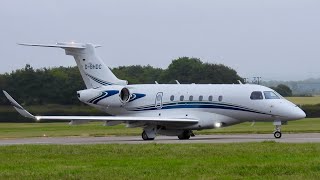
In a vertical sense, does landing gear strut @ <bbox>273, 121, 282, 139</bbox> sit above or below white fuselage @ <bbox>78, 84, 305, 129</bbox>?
below

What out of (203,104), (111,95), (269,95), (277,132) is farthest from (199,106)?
(111,95)

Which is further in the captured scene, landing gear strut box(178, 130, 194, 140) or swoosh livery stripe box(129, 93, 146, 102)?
swoosh livery stripe box(129, 93, 146, 102)

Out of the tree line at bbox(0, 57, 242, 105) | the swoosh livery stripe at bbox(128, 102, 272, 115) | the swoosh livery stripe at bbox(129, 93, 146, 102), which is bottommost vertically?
the swoosh livery stripe at bbox(128, 102, 272, 115)

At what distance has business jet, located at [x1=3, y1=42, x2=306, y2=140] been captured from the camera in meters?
41.0

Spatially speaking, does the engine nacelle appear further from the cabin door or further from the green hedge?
the green hedge

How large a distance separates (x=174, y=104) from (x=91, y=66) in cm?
586

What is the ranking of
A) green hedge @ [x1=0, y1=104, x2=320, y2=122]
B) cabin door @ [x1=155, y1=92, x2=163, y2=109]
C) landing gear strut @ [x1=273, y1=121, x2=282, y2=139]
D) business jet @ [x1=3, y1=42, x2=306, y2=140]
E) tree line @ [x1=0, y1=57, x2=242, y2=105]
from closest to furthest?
landing gear strut @ [x1=273, y1=121, x2=282, y2=139] → business jet @ [x1=3, y1=42, x2=306, y2=140] → cabin door @ [x1=155, y1=92, x2=163, y2=109] → green hedge @ [x1=0, y1=104, x2=320, y2=122] → tree line @ [x1=0, y1=57, x2=242, y2=105]

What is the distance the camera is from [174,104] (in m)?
43.4

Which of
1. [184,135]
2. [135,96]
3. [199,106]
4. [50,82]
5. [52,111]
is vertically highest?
[50,82]

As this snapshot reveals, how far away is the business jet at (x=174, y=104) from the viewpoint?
4097 cm

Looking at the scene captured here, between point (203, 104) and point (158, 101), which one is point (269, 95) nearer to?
point (203, 104)

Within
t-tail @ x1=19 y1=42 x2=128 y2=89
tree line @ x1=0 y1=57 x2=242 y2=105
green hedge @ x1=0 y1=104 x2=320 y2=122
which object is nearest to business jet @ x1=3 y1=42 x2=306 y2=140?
t-tail @ x1=19 y1=42 x2=128 y2=89

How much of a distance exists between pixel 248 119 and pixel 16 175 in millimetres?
23267

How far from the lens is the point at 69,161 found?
941 inches
